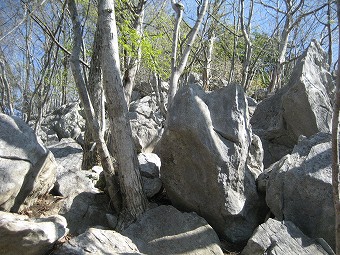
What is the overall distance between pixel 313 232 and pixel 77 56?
4174mm

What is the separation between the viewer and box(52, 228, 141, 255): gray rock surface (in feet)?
13.8

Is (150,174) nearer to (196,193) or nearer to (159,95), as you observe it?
(196,193)

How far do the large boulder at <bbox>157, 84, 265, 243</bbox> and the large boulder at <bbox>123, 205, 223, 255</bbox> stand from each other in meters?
0.28

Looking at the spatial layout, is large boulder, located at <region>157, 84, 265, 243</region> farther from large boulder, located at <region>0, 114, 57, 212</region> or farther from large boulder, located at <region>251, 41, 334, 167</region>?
large boulder, located at <region>251, 41, 334, 167</region>

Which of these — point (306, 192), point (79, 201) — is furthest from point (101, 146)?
point (306, 192)

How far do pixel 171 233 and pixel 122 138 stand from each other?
4.86 ft

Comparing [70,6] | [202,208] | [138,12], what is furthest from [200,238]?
[138,12]

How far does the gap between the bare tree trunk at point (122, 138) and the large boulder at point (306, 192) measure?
1866mm

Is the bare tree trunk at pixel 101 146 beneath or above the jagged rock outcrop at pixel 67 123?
beneath

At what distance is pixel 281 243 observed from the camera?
4.79m

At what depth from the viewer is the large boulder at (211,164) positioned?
5.53 meters

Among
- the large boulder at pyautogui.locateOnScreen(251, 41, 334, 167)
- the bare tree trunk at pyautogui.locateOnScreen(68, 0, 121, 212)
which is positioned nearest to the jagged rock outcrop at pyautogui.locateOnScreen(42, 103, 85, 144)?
the large boulder at pyautogui.locateOnScreen(251, 41, 334, 167)

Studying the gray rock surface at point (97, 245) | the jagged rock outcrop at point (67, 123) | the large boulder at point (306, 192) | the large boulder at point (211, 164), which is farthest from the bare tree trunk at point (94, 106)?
the jagged rock outcrop at point (67, 123)

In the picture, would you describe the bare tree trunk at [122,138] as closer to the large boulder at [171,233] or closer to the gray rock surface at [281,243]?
the large boulder at [171,233]
